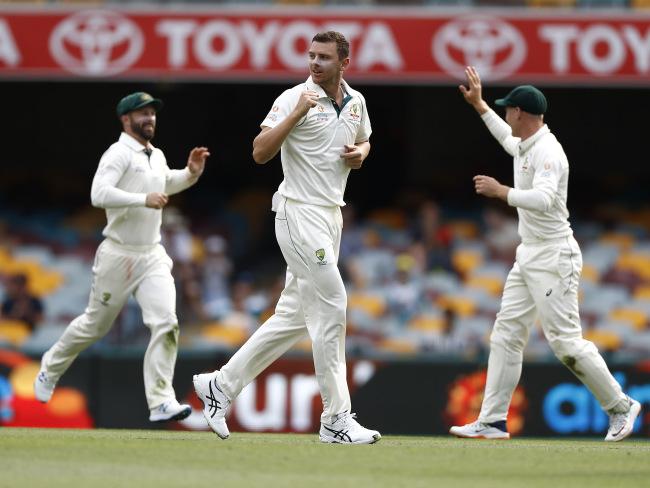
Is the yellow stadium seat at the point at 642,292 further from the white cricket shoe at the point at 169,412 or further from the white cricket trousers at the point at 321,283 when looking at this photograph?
the white cricket trousers at the point at 321,283

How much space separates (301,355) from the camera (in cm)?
1305

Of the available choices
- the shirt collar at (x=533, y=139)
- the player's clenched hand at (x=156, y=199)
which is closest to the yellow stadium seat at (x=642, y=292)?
the shirt collar at (x=533, y=139)

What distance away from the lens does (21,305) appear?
1514 centimetres

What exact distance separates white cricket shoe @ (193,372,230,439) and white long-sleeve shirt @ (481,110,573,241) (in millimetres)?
1898

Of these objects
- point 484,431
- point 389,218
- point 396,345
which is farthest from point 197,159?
point 389,218

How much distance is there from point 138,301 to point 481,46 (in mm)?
7033

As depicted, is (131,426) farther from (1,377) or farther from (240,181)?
(240,181)

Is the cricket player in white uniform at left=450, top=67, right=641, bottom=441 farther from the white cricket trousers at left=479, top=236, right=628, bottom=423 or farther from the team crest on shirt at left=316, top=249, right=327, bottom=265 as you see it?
the team crest on shirt at left=316, top=249, right=327, bottom=265

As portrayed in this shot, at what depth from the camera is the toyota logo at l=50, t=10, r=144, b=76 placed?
15273 millimetres

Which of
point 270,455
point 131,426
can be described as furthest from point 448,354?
point 270,455

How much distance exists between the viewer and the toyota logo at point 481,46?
605 inches

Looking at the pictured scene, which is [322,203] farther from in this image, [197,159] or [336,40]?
[197,159]

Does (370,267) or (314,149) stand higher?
(370,267)

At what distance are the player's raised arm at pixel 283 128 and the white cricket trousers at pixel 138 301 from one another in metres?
1.96
